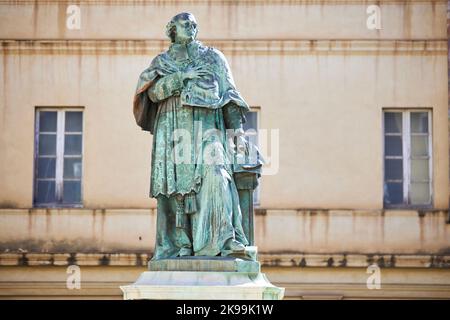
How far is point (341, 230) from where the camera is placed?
3225cm

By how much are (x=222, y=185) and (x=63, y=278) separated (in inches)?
545

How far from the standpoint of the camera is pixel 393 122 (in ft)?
107

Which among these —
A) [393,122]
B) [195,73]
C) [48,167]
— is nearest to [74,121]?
[48,167]

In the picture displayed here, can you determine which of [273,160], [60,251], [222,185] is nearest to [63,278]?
[60,251]

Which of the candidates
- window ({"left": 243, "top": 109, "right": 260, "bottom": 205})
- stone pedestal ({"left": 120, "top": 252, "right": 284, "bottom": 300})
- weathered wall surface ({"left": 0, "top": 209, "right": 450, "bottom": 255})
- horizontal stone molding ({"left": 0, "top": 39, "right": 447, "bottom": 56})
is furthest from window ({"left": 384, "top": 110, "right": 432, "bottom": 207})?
stone pedestal ({"left": 120, "top": 252, "right": 284, "bottom": 300})

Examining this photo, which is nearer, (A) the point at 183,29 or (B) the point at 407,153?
(A) the point at 183,29

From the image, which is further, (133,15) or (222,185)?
(133,15)

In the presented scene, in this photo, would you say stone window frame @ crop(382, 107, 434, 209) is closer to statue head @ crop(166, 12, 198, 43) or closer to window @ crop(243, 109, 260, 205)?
window @ crop(243, 109, 260, 205)

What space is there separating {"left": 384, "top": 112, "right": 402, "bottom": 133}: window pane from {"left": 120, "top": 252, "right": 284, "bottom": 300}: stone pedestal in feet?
47.4

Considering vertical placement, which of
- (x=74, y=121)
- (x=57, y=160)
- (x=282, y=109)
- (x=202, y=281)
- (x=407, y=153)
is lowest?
(x=202, y=281)

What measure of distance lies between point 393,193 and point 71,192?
570 cm

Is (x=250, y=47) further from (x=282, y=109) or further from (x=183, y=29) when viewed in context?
(x=183, y=29)

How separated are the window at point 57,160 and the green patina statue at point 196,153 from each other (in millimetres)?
13567

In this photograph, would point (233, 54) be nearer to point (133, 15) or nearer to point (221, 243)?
point (133, 15)
